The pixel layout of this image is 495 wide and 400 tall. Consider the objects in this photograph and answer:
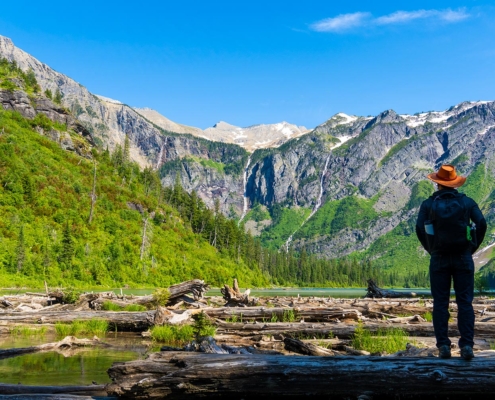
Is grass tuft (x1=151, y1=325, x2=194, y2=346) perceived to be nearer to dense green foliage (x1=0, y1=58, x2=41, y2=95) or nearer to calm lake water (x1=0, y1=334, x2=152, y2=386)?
calm lake water (x1=0, y1=334, x2=152, y2=386)

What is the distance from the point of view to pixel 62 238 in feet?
197

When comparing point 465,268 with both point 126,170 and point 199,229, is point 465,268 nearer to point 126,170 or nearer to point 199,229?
point 126,170

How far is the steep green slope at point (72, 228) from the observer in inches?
2184

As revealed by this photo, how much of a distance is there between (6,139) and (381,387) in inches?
3039

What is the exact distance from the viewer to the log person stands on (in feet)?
24.9

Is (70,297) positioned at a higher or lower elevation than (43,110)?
lower

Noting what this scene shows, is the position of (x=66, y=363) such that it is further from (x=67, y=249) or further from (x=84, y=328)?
(x=67, y=249)

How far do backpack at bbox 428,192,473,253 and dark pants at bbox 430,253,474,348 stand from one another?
0.66ft

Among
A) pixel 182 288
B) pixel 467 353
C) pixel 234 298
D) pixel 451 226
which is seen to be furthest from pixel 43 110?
pixel 467 353

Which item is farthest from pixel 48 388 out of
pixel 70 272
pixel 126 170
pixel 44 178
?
pixel 126 170

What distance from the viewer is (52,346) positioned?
43.3 feet

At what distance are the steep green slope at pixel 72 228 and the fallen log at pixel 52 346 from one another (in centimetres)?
3886

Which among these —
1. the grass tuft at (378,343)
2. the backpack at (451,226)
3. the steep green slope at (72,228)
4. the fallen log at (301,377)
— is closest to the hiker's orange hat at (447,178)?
the backpack at (451,226)

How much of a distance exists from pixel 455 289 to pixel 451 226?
1115 millimetres
